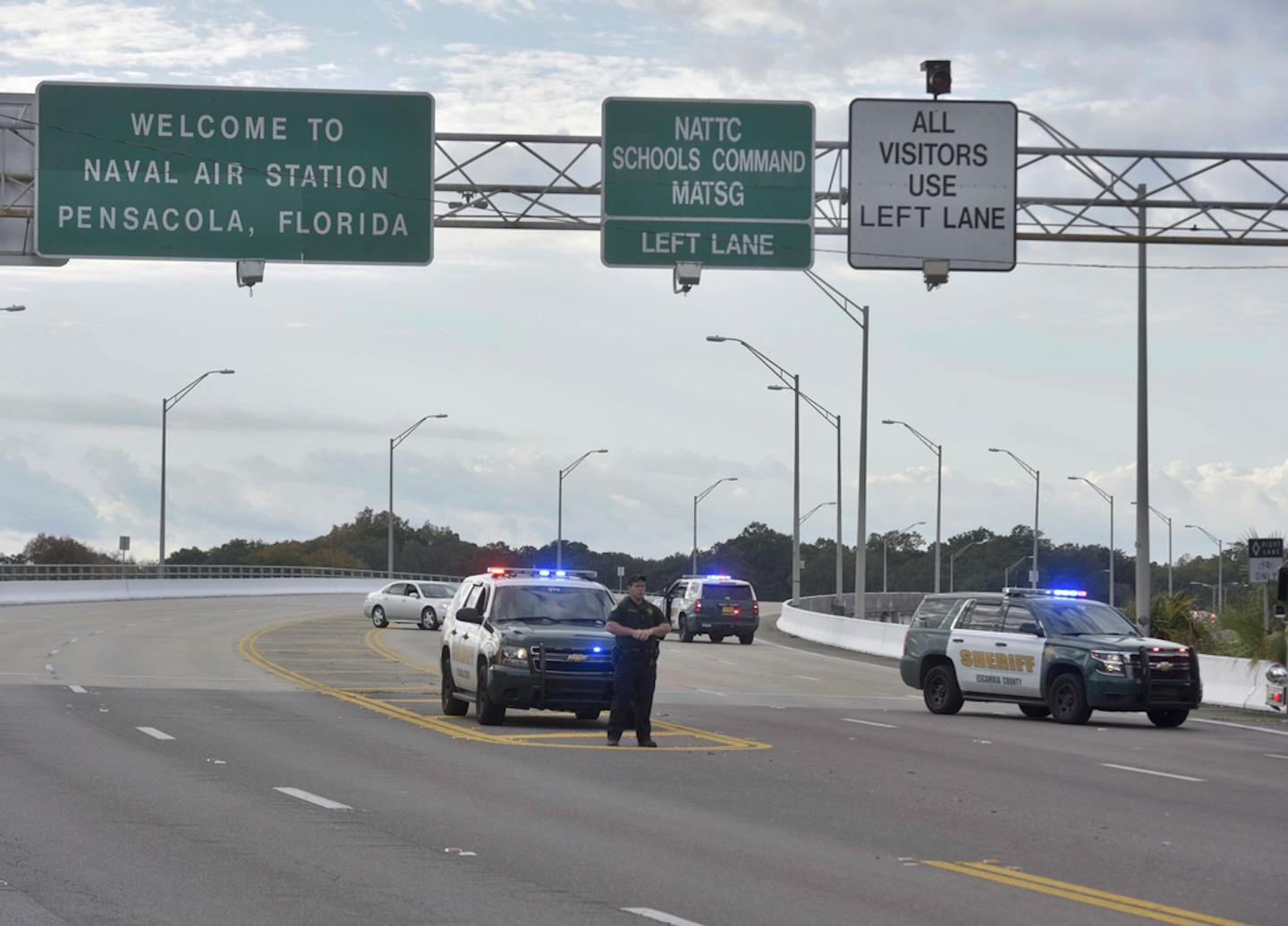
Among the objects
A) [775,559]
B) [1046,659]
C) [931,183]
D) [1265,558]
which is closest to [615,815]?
[1046,659]

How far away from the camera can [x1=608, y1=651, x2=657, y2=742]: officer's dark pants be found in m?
20.5

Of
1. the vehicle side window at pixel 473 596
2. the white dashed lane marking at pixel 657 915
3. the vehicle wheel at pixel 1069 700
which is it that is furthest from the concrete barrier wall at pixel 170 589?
the white dashed lane marking at pixel 657 915

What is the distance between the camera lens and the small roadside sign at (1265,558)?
31.2 metres

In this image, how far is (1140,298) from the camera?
37750 millimetres

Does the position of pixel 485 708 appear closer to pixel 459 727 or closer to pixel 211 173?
pixel 459 727

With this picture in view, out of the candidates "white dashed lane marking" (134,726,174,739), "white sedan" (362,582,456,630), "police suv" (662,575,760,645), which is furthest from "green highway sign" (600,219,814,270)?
"white sedan" (362,582,456,630)

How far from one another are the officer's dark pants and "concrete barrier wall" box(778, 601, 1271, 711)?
13557mm

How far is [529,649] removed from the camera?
73.8 ft

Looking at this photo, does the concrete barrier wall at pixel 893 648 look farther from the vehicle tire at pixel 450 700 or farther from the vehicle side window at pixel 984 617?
the vehicle tire at pixel 450 700

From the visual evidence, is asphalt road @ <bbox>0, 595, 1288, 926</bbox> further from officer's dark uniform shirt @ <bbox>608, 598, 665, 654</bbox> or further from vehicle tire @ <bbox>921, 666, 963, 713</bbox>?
officer's dark uniform shirt @ <bbox>608, 598, 665, 654</bbox>

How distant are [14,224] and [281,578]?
68017 millimetres

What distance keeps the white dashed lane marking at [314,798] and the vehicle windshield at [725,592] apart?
3895 cm

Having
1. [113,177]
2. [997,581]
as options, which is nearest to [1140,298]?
[113,177]

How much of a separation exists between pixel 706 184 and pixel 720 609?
27233 mm
